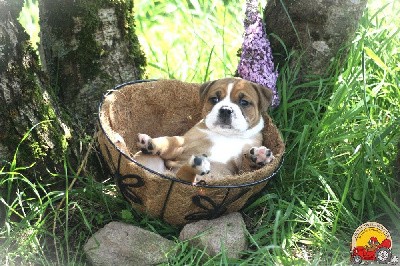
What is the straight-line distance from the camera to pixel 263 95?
11.7ft

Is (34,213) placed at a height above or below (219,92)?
below

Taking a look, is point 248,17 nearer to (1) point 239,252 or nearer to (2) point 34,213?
(1) point 239,252

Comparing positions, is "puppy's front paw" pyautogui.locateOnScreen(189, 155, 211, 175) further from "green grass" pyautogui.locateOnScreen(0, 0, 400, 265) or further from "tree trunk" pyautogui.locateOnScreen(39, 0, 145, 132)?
"tree trunk" pyautogui.locateOnScreen(39, 0, 145, 132)

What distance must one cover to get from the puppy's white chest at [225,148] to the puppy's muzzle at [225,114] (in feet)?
0.46

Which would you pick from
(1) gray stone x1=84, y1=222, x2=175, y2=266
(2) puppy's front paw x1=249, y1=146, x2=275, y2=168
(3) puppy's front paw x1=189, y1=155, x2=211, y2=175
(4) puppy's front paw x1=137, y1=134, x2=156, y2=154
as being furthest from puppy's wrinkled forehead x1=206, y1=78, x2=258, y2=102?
(1) gray stone x1=84, y1=222, x2=175, y2=266

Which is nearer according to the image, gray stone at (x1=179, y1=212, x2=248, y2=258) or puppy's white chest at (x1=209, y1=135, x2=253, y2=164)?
gray stone at (x1=179, y1=212, x2=248, y2=258)

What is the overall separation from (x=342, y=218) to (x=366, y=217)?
17 cm

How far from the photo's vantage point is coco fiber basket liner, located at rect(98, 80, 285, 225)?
300cm

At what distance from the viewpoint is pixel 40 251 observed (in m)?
3.15

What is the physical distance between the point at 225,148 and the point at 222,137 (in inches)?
3.0

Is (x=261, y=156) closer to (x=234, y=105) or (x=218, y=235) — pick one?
(x=234, y=105)

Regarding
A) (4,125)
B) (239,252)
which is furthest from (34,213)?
(239,252)

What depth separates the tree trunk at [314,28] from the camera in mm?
3898

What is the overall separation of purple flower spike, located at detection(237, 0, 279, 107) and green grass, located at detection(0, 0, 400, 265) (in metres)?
0.14
